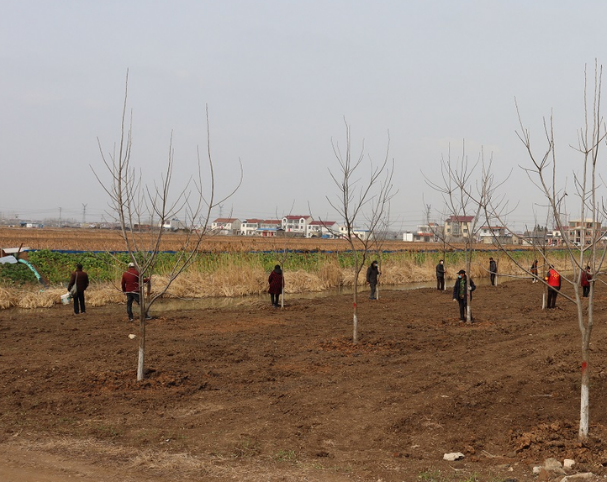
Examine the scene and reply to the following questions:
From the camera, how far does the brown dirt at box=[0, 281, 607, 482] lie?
19.0ft

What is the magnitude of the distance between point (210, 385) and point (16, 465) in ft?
11.8

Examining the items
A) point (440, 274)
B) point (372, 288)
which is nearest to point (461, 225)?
point (372, 288)

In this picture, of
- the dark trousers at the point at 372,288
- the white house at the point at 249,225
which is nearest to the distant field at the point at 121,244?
the dark trousers at the point at 372,288

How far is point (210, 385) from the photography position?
9078 millimetres

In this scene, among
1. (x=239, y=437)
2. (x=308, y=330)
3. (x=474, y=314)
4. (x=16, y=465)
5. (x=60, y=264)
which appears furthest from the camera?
(x=60, y=264)

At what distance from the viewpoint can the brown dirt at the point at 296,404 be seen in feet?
19.0

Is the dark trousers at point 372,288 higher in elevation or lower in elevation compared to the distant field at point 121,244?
lower

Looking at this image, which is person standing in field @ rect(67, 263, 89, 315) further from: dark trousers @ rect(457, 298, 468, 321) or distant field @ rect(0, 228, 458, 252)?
dark trousers @ rect(457, 298, 468, 321)

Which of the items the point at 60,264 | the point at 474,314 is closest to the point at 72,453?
the point at 474,314

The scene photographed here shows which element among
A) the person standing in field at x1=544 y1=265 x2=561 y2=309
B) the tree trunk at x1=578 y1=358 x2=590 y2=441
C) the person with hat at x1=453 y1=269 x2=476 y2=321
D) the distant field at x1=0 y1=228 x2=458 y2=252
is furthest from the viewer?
the distant field at x1=0 y1=228 x2=458 y2=252

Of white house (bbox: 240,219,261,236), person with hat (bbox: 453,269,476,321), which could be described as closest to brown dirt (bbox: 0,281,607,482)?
person with hat (bbox: 453,269,476,321)

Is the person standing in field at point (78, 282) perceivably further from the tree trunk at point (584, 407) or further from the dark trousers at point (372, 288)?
the tree trunk at point (584, 407)

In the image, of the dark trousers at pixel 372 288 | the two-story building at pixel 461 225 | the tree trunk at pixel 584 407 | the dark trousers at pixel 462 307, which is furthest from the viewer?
the dark trousers at pixel 372 288

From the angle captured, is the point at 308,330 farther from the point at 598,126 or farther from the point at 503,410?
the point at 598,126
